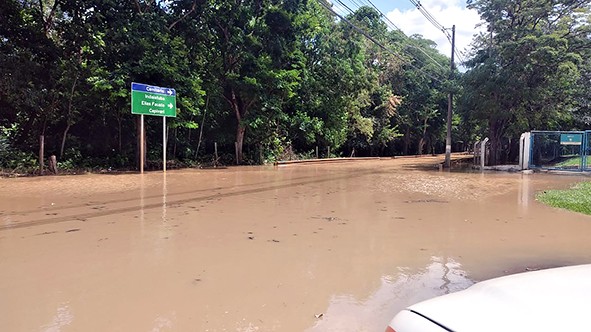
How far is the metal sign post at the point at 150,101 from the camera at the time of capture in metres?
16.3

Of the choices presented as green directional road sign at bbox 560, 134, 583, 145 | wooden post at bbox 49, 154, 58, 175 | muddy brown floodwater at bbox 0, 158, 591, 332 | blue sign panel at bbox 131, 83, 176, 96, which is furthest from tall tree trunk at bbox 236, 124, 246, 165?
green directional road sign at bbox 560, 134, 583, 145

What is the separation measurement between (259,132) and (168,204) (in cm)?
1486

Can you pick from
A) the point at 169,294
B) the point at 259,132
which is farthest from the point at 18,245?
the point at 259,132

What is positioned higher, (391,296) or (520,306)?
(520,306)

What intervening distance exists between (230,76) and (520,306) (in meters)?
20.5

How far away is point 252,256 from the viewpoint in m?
5.18

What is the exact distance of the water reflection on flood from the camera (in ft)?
11.0

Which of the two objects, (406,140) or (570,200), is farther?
(406,140)

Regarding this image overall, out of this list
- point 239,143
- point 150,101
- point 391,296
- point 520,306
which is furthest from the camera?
point 239,143

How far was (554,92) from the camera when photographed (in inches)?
864

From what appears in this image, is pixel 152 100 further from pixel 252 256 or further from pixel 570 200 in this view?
pixel 570 200

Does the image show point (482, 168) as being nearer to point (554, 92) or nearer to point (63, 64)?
point (554, 92)

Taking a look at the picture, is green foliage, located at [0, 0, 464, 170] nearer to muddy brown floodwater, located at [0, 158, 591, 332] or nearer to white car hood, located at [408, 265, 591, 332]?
muddy brown floodwater, located at [0, 158, 591, 332]

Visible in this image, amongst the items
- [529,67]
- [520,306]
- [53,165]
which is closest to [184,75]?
[53,165]
